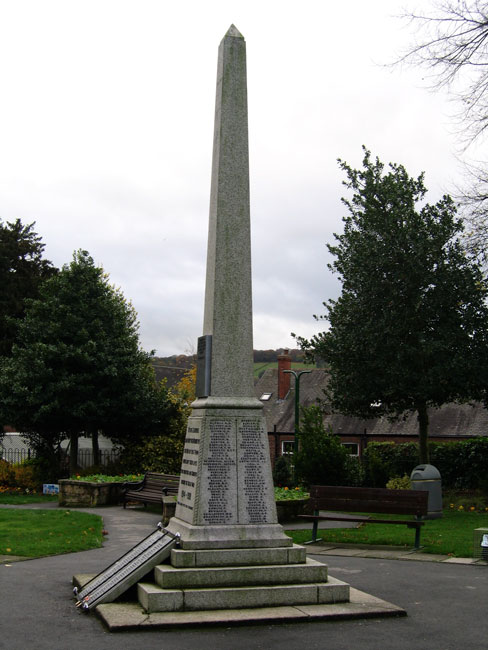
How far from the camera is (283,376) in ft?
138

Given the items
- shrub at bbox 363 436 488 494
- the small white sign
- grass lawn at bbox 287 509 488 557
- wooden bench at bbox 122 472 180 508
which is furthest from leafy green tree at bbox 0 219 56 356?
grass lawn at bbox 287 509 488 557

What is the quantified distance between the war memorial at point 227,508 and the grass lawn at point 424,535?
13.6ft

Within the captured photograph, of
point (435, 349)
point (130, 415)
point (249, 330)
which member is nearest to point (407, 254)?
point (435, 349)

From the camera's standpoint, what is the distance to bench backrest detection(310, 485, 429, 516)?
11336 millimetres

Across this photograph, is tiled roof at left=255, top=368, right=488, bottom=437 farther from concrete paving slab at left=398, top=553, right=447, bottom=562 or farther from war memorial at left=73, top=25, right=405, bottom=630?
war memorial at left=73, top=25, right=405, bottom=630

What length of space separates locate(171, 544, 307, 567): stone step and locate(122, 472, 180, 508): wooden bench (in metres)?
8.90

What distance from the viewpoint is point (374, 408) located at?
21969mm

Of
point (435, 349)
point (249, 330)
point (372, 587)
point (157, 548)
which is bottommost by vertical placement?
point (372, 587)

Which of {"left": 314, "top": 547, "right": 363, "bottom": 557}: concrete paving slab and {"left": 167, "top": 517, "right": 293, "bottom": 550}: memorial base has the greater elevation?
{"left": 167, "top": 517, "right": 293, "bottom": 550}: memorial base

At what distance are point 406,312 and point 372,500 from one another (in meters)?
9.31

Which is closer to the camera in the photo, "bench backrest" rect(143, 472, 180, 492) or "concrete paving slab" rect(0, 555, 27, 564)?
"concrete paving slab" rect(0, 555, 27, 564)

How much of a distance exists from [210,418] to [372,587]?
2759 millimetres

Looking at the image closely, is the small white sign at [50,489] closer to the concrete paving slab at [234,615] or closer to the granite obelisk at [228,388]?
the granite obelisk at [228,388]

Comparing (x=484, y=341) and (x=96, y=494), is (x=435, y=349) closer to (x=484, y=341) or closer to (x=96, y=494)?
(x=484, y=341)
